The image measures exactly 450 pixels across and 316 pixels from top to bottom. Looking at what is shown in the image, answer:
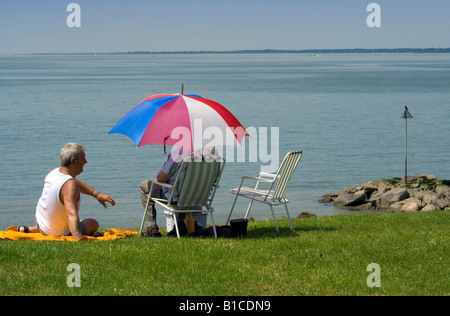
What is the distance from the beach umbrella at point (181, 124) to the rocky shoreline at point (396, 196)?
1163 cm

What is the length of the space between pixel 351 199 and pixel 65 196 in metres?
14.2

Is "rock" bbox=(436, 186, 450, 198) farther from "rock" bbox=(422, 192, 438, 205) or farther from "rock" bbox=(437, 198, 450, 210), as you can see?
"rock" bbox=(437, 198, 450, 210)

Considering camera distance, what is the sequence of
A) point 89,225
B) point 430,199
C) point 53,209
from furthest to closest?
point 430,199 < point 89,225 < point 53,209

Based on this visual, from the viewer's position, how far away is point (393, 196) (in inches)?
806

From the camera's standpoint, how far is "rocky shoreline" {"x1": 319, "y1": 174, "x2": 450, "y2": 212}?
19.6 metres

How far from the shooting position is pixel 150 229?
8.74m

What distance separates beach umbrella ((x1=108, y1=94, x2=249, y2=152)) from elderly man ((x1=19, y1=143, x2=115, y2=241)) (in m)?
→ 0.74

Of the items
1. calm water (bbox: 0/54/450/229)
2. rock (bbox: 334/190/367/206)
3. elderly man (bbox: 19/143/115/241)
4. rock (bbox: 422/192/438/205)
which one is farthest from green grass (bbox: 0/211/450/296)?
rock (bbox: 334/190/367/206)

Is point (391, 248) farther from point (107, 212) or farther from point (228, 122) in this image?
point (107, 212)

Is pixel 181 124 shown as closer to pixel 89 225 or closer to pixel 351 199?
pixel 89 225

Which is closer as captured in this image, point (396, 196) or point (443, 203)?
point (443, 203)

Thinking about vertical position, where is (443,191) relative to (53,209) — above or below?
below

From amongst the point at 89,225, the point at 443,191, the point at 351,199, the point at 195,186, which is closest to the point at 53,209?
the point at 89,225

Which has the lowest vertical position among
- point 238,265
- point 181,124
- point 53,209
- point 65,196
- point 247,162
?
point 247,162
